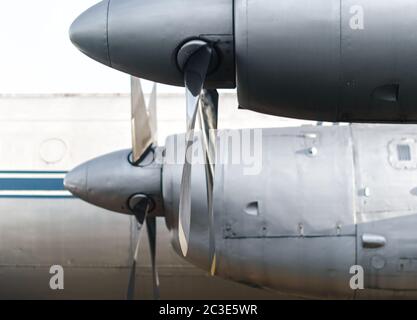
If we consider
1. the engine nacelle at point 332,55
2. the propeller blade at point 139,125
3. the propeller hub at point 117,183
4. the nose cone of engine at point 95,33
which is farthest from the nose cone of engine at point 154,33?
the propeller blade at point 139,125

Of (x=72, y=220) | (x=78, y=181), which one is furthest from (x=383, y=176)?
(x=72, y=220)

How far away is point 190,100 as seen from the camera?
459 centimetres

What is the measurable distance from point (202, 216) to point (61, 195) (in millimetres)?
2848

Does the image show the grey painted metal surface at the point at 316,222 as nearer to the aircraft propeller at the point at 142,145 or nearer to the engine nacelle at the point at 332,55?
the aircraft propeller at the point at 142,145

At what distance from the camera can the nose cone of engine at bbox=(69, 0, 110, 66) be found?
14.6 ft

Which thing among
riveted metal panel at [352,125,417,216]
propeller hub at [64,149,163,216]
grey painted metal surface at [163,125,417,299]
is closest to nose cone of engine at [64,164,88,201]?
propeller hub at [64,149,163,216]

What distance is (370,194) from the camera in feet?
23.5

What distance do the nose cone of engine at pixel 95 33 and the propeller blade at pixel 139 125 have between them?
10.8 feet

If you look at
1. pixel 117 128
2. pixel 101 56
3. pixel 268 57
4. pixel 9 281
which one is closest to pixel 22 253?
pixel 9 281

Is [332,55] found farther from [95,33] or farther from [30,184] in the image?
[30,184]

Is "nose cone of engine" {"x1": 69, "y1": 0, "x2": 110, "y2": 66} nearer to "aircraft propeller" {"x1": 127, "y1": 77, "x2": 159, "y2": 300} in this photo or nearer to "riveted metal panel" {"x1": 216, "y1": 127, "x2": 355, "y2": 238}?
"riveted metal panel" {"x1": 216, "y1": 127, "x2": 355, "y2": 238}

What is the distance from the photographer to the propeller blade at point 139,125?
7.85 meters

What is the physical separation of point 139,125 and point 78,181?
33.9 inches
